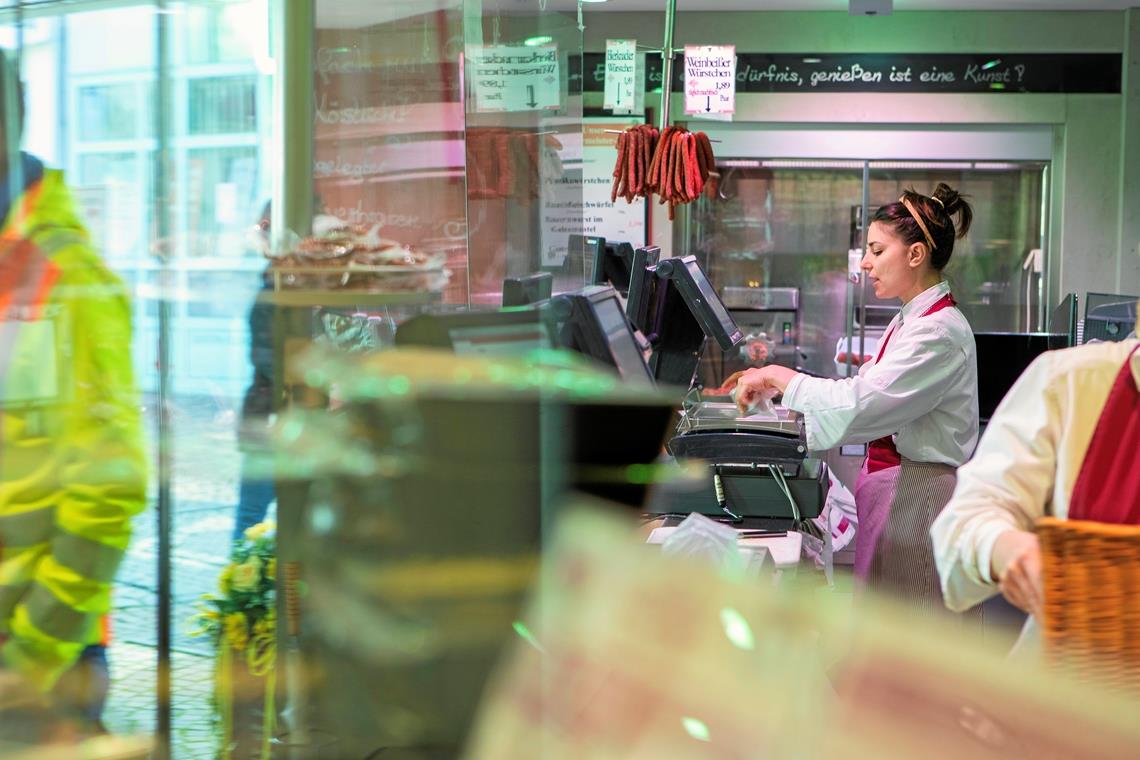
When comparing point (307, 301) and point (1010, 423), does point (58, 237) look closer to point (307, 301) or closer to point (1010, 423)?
point (307, 301)

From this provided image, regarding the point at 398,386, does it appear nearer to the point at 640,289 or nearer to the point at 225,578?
the point at 225,578

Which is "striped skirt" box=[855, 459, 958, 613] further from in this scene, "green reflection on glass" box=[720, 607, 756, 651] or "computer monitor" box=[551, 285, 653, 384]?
"green reflection on glass" box=[720, 607, 756, 651]

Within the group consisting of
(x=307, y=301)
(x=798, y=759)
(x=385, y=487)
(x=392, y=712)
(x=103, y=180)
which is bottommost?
(x=392, y=712)

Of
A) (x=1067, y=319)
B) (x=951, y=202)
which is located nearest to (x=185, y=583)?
(x=951, y=202)

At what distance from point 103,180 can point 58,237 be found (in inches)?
3.6

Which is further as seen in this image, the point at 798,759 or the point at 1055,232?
the point at 1055,232

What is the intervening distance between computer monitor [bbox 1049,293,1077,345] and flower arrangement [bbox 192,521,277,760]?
3856 millimetres

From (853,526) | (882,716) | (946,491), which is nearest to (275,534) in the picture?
(882,716)

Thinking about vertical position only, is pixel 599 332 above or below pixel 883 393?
above

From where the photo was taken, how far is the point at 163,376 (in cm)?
132

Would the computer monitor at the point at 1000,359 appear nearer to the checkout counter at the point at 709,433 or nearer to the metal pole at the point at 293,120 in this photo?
the checkout counter at the point at 709,433

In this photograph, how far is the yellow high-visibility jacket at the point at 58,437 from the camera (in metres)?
1.34

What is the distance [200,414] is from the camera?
131 cm

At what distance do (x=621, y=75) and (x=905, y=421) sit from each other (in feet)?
8.00
